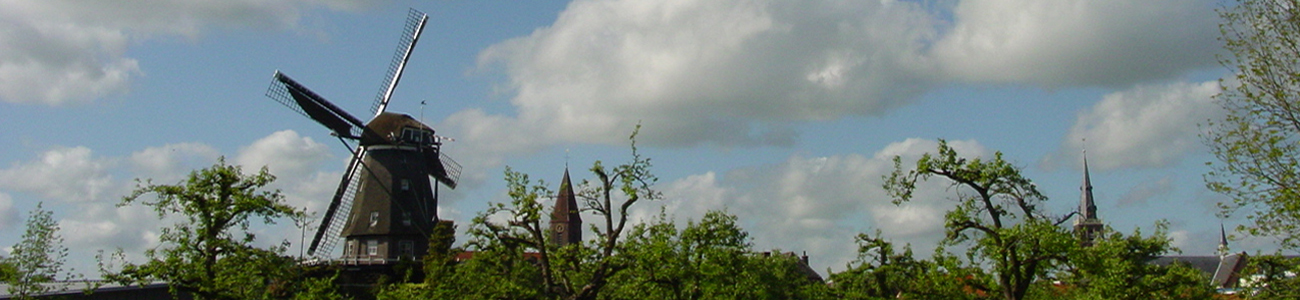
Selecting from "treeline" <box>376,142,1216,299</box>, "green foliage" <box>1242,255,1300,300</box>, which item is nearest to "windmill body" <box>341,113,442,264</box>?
"treeline" <box>376,142,1216,299</box>

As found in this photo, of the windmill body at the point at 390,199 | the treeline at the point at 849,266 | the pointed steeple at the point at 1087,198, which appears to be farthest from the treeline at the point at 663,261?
the pointed steeple at the point at 1087,198

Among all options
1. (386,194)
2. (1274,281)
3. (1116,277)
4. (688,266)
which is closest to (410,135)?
(386,194)

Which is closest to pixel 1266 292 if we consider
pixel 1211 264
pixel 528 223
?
pixel 528 223

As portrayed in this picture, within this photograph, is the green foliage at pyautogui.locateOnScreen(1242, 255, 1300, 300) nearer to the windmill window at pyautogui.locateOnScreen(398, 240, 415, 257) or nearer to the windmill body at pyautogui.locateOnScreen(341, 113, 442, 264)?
the windmill body at pyautogui.locateOnScreen(341, 113, 442, 264)

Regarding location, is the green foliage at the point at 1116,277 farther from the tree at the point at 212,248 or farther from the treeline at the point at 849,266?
the tree at the point at 212,248

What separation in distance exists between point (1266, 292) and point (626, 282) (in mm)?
14405

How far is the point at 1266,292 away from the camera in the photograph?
22031 millimetres

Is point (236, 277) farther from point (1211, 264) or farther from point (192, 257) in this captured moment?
point (1211, 264)

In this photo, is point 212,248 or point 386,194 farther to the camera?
point 386,194

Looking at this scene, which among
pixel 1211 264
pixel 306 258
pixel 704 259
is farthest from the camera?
pixel 1211 264

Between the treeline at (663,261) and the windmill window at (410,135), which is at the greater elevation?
the windmill window at (410,135)

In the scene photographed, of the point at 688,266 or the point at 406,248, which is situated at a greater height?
the point at 406,248

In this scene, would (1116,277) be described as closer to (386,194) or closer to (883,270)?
(883,270)

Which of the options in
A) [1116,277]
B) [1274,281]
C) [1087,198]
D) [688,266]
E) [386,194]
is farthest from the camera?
[1087,198]
